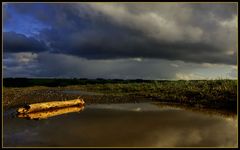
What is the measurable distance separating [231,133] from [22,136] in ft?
33.5

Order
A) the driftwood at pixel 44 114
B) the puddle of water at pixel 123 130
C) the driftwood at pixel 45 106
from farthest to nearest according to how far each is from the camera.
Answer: the driftwood at pixel 45 106
the driftwood at pixel 44 114
the puddle of water at pixel 123 130

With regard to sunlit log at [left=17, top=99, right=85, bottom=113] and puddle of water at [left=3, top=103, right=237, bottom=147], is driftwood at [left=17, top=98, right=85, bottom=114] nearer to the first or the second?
sunlit log at [left=17, top=99, right=85, bottom=113]

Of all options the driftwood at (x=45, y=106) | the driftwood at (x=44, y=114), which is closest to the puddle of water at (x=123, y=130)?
the driftwood at (x=44, y=114)

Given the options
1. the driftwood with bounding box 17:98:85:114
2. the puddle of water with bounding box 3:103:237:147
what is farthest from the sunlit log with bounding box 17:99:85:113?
the puddle of water with bounding box 3:103:237:147

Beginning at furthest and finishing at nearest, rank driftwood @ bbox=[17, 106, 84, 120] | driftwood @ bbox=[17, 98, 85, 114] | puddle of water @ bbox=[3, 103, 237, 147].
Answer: driftwood @ bbox=[17, 98, 85, 114] → driftwood @ bbox=[17, 106, 84, 120] → puddle of water @ bbox=[3, 103, 237, 147]

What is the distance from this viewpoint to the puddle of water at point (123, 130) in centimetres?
1392

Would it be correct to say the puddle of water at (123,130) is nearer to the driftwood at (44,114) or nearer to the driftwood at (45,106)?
the driftwood at (44,114)

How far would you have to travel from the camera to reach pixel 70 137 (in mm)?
14742

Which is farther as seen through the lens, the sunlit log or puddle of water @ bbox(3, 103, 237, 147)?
the sunlit log

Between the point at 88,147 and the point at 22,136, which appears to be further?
the point at 22,136

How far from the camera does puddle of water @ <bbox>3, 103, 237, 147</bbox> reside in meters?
13.9

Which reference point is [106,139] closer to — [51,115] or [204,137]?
[204,137]

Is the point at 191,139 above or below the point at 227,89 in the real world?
below

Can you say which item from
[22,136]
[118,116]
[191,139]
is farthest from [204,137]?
[22,136]
